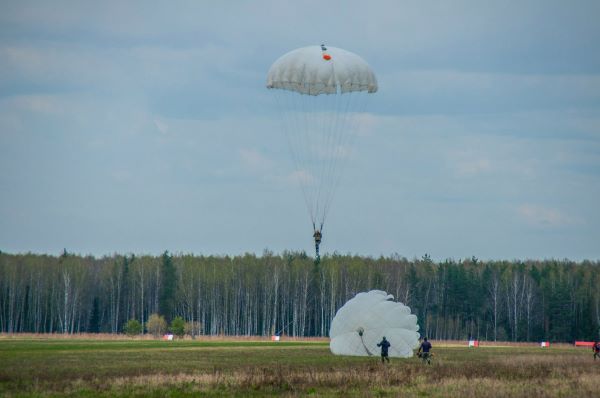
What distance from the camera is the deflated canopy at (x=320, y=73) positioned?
5334 cm

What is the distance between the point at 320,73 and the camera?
53.2 m

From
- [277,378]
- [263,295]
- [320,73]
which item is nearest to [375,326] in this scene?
[320,73]

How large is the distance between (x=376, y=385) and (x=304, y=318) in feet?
274

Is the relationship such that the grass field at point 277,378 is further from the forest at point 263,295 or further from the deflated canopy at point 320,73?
the forest at point 263,295

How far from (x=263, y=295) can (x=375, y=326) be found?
7487cm

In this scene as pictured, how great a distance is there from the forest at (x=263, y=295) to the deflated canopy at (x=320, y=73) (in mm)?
61240

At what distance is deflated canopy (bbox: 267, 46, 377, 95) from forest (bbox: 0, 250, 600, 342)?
201ft

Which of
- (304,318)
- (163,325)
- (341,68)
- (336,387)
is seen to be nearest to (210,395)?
(336,387)

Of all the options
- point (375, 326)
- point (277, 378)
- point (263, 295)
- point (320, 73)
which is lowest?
point (277, 378)

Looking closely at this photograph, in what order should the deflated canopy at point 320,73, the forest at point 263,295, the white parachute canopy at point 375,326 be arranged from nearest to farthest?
the white parachute canopy at point 375,326 → the deflated canopy at point 320,73 → the forest at point 263,295

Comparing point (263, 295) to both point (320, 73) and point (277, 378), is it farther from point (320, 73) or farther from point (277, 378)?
point (277, 378)

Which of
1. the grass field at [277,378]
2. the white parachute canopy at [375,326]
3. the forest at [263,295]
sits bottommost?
the grass field at [277,378]

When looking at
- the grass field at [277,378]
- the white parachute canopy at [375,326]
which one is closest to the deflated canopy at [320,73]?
the white parachute canopy at [375,326]

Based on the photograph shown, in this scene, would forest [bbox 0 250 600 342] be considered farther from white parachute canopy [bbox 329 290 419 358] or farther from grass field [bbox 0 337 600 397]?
grass field [bbox 0 337 600 397]
